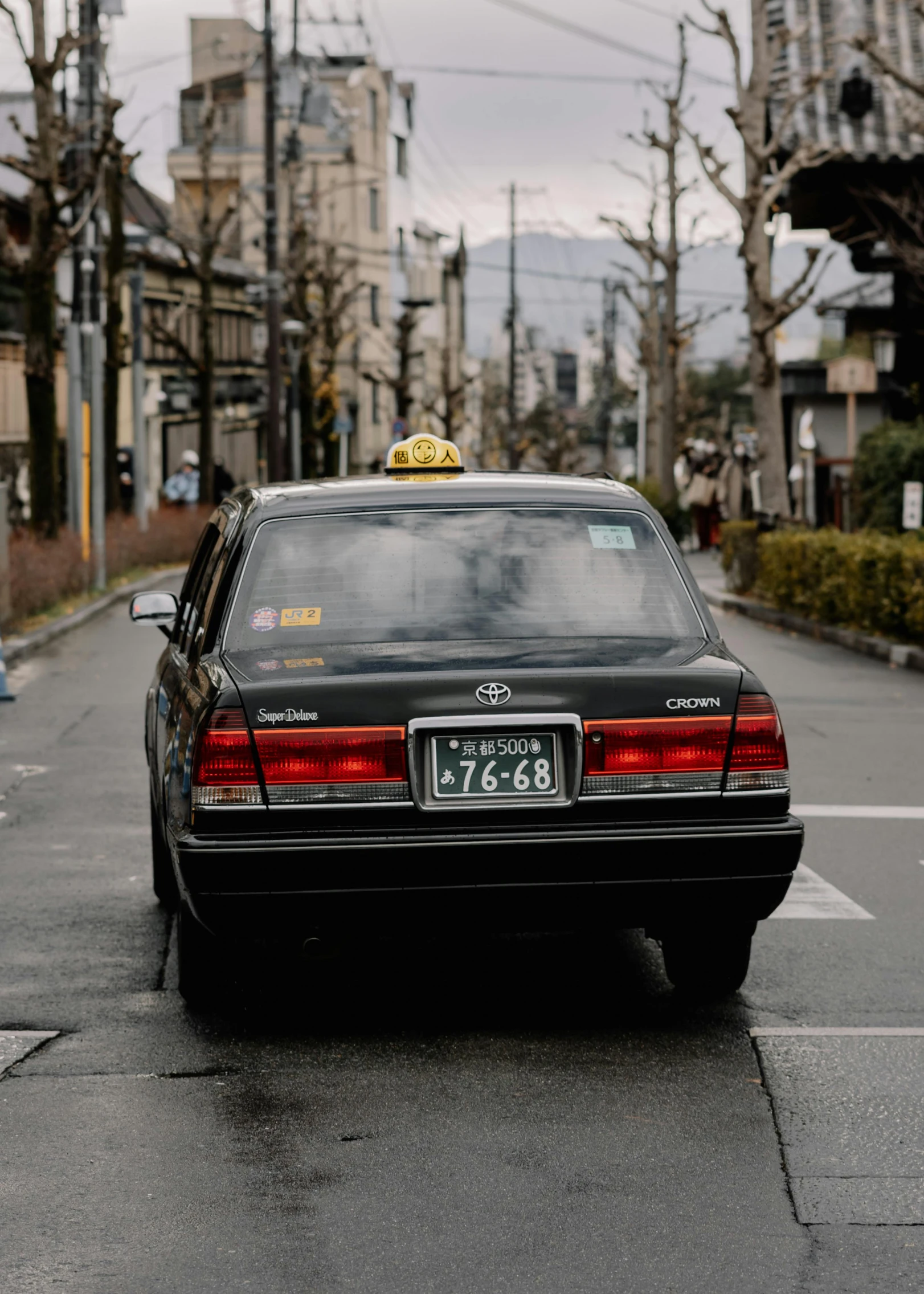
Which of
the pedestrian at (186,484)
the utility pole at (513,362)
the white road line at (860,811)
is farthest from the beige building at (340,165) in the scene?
the white road line at (860,811)

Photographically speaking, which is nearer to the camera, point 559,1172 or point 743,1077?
point 559,1172

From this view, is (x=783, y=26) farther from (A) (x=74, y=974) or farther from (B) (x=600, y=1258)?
(B) (x=600, y=1258)

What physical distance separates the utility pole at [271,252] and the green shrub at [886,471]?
51.4 ft

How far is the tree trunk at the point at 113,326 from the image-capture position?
1453 inches

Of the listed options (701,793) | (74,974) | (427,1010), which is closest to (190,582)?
(74,974)

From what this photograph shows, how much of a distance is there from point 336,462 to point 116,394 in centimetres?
4628

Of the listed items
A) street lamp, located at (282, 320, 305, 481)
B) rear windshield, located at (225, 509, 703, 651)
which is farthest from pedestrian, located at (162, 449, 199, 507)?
rear windshield, located at (225, 509, 703, 651)

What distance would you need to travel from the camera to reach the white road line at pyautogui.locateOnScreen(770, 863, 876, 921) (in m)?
7.45

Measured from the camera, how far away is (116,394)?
38.4 metres

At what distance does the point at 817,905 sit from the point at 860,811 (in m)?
2.30

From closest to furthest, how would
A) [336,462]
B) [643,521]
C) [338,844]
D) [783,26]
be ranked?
[338,844] < [643,521] < [783,26] < [336,462]

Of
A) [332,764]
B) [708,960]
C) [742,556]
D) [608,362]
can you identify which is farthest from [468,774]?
[608,362]

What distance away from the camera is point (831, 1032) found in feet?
19.0

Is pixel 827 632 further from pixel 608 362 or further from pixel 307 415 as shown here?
pixel 608 362
